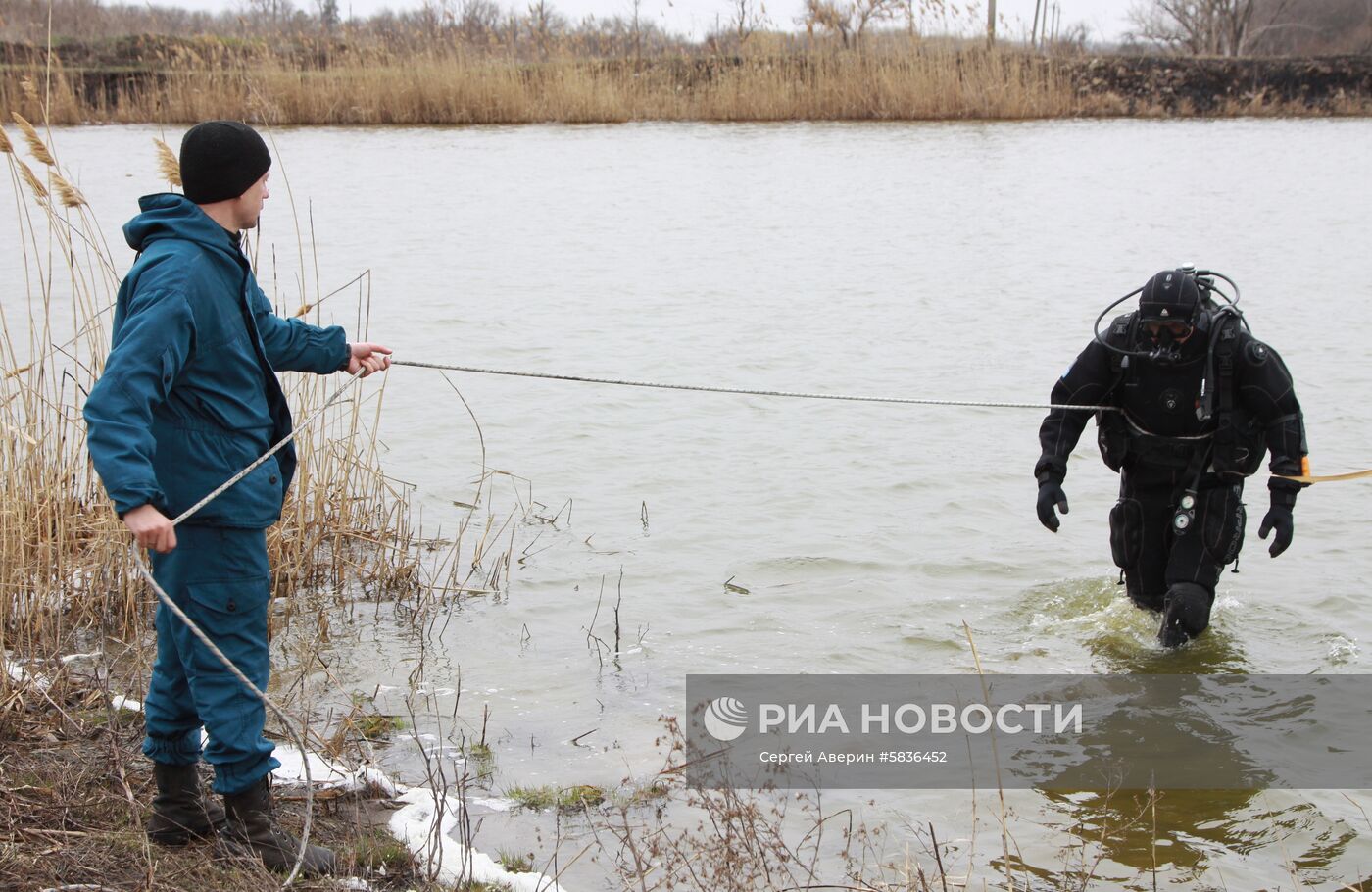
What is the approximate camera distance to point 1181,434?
485cm

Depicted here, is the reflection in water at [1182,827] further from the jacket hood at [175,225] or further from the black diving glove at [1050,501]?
the jacket hood at [175,225]

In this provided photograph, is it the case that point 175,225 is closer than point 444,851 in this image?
Yes

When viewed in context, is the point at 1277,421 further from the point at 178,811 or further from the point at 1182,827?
the point at 178,811

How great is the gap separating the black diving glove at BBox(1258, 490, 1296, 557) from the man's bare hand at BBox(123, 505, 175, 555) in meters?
3.66

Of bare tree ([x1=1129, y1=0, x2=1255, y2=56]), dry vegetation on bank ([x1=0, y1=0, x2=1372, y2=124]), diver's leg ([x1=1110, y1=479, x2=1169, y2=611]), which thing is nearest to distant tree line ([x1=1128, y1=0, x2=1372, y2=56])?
bare tree ([x1=1129, y1=0, x2=1255, y2=56])

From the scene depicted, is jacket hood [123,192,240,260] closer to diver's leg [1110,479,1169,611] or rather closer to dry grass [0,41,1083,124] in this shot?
diver's leg [1110,479,1169,611]

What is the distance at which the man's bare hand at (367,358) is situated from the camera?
353 centimetres

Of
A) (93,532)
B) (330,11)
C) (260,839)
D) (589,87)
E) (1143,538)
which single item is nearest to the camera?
(260,839)

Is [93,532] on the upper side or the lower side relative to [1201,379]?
lower

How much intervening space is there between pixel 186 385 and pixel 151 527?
16.5 inches

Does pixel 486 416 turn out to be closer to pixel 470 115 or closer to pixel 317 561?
pixel 317 561

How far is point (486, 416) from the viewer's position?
880 cm

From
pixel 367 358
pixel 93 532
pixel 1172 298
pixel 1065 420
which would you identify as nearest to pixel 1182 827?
pixel 1065 420

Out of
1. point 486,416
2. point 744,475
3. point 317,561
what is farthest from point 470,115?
point 317,561
